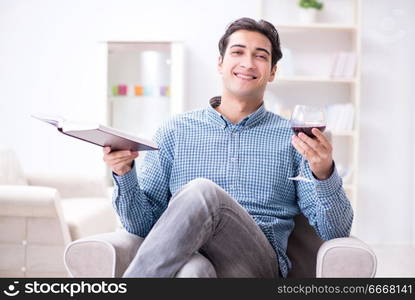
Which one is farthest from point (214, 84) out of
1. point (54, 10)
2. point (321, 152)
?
point (321, 152)

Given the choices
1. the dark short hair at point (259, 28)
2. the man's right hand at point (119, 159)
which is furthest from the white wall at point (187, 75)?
the man's right hand at point (119, 159)

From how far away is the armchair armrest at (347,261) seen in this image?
5.76 feet

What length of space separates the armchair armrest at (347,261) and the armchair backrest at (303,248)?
0.34 meters

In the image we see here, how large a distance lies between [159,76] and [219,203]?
132 inches

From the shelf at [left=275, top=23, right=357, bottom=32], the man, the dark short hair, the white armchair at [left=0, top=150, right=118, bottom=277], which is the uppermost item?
the shelf at [left=275, top=23, right=357, bottom=32]

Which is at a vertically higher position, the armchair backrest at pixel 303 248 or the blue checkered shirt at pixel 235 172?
the blue checkered shirt at pixel 235 172

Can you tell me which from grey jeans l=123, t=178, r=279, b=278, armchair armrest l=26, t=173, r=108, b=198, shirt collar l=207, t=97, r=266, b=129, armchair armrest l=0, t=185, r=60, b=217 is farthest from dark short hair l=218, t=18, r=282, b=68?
armchair armrest l=26, t=173, r=108, b=198

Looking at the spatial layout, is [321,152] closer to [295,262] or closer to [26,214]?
[295,262]

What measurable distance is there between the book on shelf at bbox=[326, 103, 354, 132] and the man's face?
2652mm

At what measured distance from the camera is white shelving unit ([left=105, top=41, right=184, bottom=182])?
4.88 metres

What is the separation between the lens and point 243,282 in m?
1.71

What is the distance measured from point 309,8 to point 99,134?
3.52 m

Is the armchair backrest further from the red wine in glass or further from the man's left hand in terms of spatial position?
the red wine in glass

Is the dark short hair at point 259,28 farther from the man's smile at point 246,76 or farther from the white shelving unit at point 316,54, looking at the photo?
the white shelving unit at point 316,54
